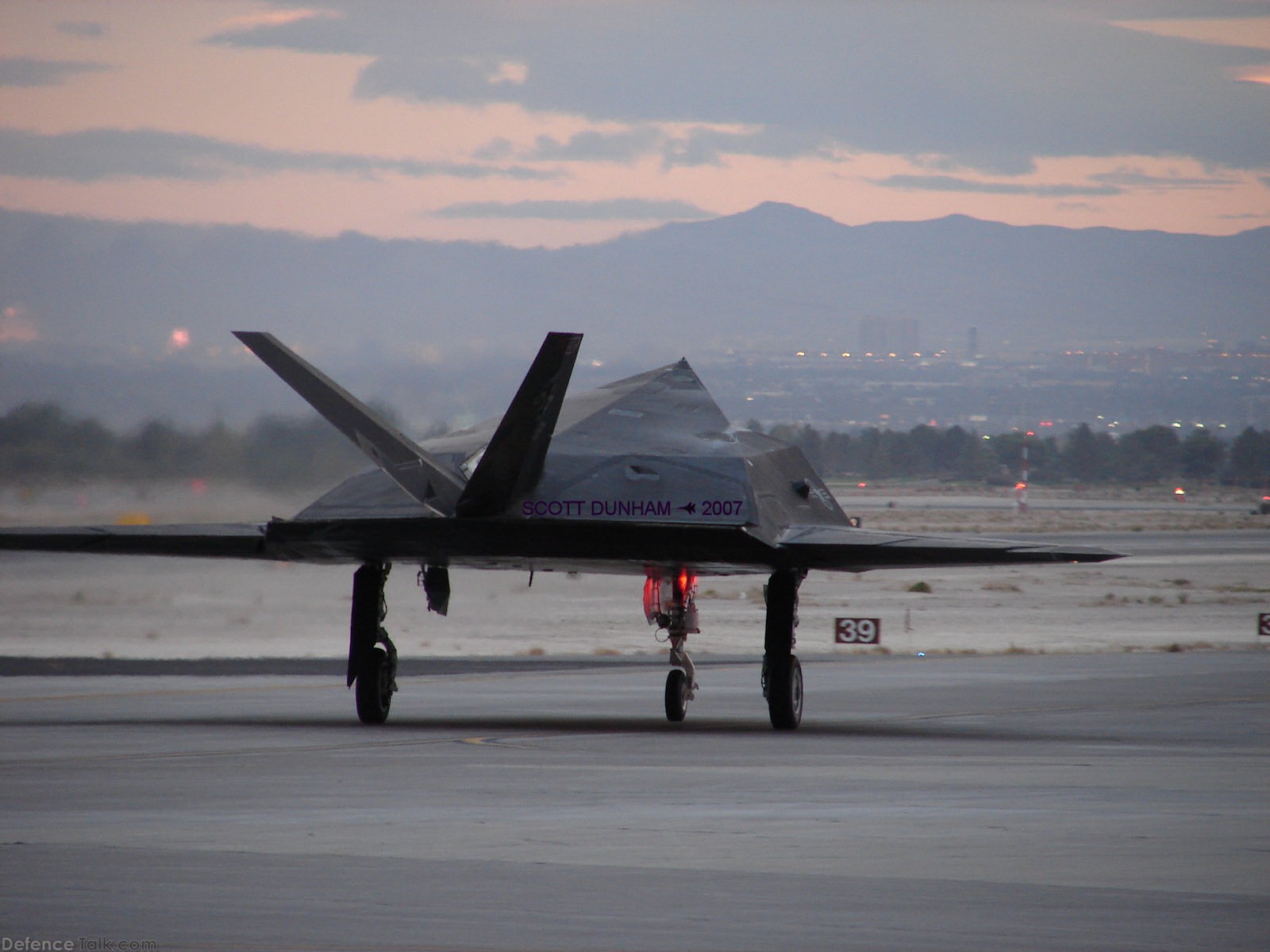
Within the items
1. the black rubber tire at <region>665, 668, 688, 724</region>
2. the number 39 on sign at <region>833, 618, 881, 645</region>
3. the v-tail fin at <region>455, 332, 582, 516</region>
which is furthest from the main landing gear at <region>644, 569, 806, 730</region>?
the number 39 on sign at <region>833, 618, 881, 645</region>

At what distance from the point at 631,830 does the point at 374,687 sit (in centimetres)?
950

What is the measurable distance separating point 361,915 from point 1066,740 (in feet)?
40.4

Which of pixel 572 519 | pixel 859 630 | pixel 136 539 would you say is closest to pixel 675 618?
pixel 572 519

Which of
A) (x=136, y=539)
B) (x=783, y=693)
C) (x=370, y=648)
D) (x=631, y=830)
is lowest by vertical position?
(x=631, y=830)

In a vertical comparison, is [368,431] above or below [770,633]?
above

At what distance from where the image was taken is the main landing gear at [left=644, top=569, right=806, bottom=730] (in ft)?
68.9

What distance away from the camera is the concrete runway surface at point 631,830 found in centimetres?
925

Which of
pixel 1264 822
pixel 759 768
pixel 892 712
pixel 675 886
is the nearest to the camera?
pixel 675 886

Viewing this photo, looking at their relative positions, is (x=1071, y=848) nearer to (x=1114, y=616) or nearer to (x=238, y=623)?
(x=238, y=623)

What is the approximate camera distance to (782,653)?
2111cm

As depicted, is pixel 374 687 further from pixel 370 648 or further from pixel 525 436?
pixel 525 436

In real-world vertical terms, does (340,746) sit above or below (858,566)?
below

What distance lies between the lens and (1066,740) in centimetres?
2034

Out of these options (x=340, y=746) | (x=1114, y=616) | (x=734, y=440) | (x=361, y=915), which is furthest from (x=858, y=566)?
(x=1114, y=616)
